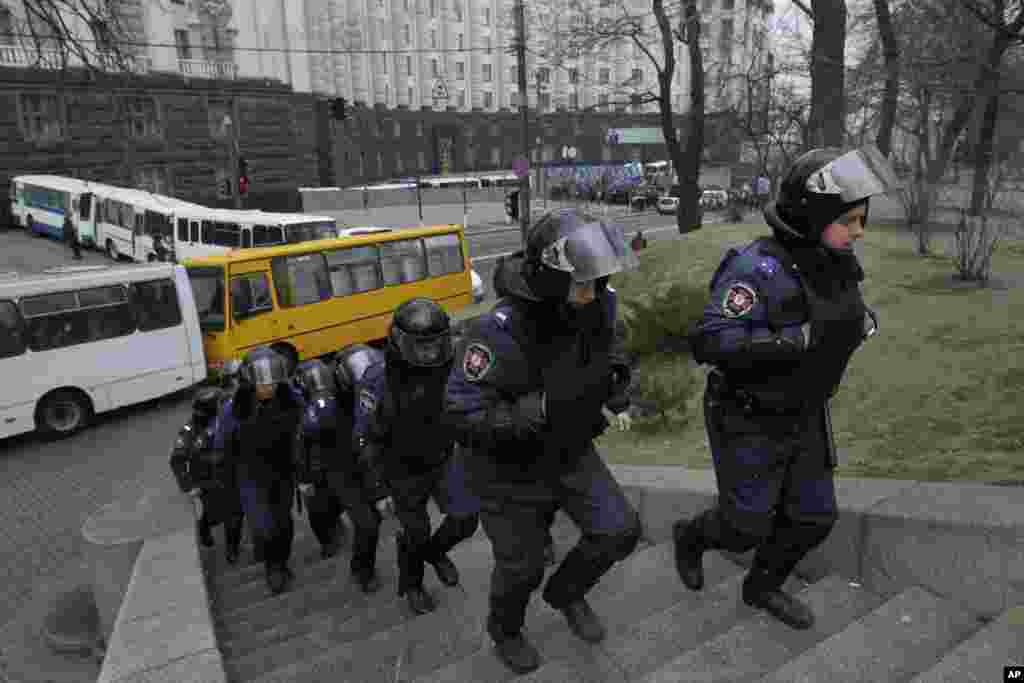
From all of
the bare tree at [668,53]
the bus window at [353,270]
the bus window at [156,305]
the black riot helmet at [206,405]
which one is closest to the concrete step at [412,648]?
the black riot helmet at [206,405]

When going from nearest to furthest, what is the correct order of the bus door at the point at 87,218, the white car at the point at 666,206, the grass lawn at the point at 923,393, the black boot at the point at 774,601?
the black boot at the point at 774,601 → the grass lawn at the point at 923,393 → the bus door at the point at 87,218 → the white car at the point at 666,206

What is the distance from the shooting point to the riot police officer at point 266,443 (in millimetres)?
4641

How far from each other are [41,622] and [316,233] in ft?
50.0

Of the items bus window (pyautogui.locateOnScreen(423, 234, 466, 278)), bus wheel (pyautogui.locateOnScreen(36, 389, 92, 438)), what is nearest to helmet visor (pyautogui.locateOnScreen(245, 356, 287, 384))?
bus wheel (pyautogui.locateOnScreen(36, 389, 92, 438))

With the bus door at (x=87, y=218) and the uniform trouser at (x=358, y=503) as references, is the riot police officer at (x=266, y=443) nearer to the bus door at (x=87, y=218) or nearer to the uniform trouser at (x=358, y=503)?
the uniform trouser at (x=358, y=503)

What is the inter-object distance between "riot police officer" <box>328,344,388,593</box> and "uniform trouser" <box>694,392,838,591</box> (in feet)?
6.79

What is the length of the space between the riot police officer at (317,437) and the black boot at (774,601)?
2359mm

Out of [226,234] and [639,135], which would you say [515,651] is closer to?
[226,234]

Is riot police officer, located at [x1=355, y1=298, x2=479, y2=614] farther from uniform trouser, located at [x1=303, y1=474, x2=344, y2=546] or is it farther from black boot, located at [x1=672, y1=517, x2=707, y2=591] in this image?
black boot, located at [x1=672, y1=517, x2=707, y2=591]

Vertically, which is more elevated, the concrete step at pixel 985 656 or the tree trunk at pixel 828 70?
the tree trunk at pixel 828 70

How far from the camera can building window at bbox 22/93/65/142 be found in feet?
95.4

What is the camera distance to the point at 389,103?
55.7m

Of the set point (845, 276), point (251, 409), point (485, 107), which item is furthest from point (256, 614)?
point (485, 107)

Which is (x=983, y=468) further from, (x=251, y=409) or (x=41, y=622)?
(x=41, y=622)
